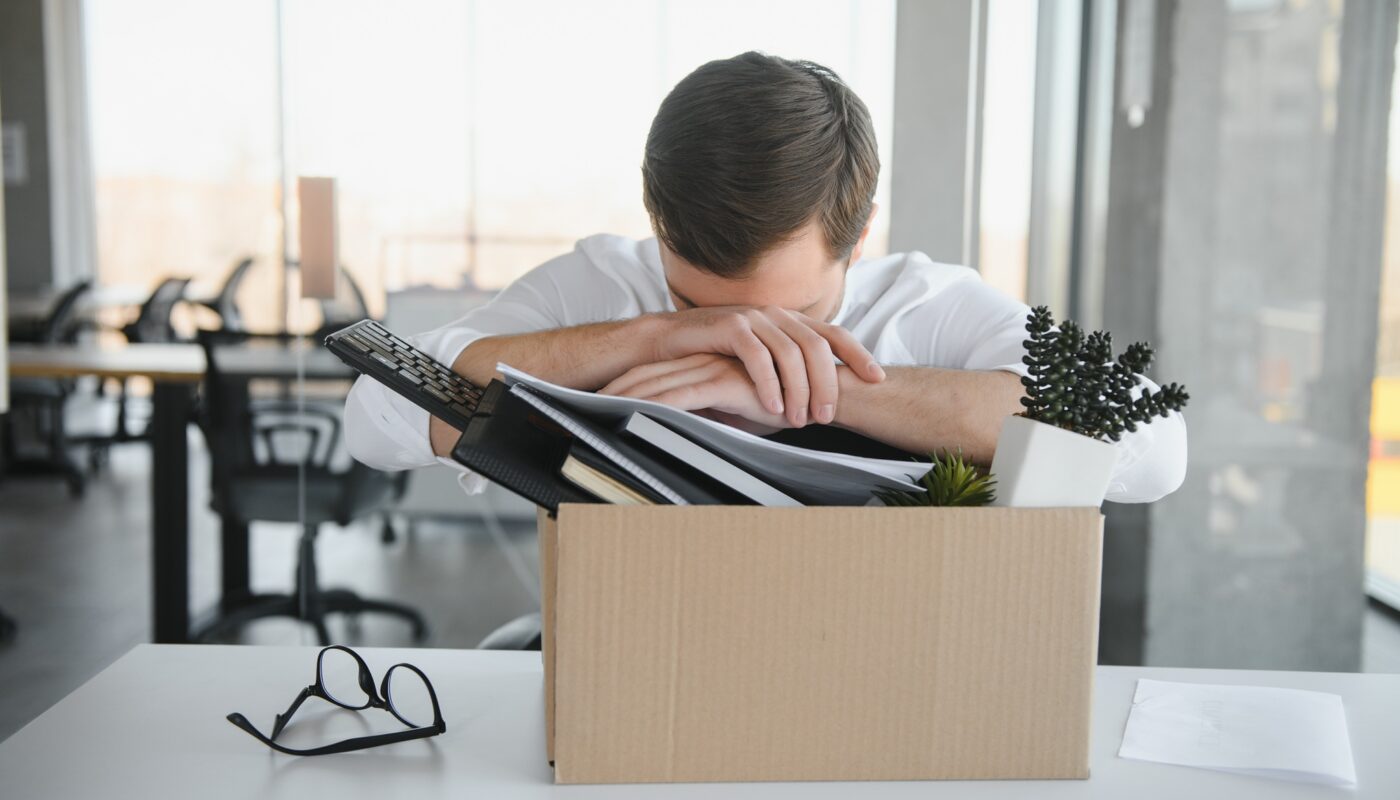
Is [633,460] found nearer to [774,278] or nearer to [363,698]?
[363,698]

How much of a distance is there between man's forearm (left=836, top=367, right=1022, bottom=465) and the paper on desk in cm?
27

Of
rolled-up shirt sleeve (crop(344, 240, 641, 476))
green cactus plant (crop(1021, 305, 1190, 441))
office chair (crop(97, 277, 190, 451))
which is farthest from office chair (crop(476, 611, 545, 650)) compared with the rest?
office chair (crop(97, 277, 190, 451))

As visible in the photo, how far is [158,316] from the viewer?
5.42m

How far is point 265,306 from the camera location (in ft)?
12.3

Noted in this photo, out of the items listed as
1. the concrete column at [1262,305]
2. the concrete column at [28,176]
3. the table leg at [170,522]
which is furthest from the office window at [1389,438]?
the concrete column at [28,176]

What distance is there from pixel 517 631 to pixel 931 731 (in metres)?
0.82

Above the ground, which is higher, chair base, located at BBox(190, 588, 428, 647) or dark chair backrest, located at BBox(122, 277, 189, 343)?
dark chair backrest, located at BBox(122, 277, 189, 343)

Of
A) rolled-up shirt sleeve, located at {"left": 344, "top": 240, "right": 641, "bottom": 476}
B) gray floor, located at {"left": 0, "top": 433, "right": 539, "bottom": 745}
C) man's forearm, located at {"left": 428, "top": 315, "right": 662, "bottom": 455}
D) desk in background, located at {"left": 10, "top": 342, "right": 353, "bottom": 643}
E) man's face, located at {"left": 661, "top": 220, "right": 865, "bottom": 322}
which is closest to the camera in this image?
man's forearm, located at {"left": 428, "top": 315, "right": 662, "bottom": 455}

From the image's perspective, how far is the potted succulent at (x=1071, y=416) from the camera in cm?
72

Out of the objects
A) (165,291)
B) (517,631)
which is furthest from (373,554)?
(165,291)

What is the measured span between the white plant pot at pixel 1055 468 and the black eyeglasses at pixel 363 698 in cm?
47

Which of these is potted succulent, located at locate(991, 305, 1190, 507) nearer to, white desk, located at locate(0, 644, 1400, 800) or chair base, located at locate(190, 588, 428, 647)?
white desk, located at locate(0, 644, 1400, 800)

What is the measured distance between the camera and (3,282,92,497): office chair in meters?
4.76

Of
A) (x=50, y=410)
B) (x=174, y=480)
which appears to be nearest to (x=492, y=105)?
(x=174, y=480)
